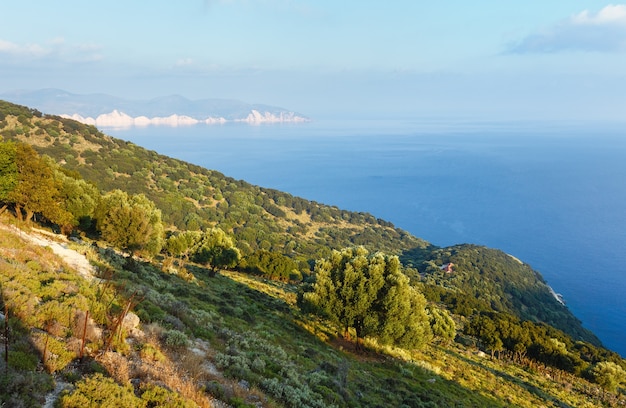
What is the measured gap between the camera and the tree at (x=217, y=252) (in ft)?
157

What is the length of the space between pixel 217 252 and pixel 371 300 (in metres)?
27.6

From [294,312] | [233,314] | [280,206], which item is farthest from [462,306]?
[280,206]

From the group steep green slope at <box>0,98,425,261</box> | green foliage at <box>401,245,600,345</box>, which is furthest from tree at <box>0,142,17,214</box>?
green foliage at <box>401,245,600,345</box>

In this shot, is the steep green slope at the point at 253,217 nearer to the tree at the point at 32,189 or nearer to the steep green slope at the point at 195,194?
the steep green slope at the point at 195,194

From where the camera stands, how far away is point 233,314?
24.5m

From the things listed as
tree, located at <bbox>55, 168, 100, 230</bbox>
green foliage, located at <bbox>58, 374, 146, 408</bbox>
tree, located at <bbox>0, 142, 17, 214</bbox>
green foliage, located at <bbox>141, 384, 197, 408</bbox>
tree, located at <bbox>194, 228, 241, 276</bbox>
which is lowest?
tree, located at <bbox>194, 228, 241, 276</bbox>

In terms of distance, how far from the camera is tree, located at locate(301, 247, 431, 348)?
25.8 m

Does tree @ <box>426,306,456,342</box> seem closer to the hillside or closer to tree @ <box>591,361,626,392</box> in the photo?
the hillside

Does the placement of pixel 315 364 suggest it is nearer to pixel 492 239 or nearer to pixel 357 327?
pixel 357 327

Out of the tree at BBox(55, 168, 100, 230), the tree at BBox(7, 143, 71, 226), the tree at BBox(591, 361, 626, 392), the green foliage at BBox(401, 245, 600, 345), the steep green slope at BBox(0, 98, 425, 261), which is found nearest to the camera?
the tree at BBox(7, 143, 71, 226)

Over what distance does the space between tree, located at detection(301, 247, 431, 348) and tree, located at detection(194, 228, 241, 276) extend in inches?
895

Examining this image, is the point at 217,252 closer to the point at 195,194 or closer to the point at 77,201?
the point at 77,201

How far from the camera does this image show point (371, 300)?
2641 centimetres

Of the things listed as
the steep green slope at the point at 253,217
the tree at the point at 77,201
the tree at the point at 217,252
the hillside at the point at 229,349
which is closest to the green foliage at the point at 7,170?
the hillside at the point at 229,349
